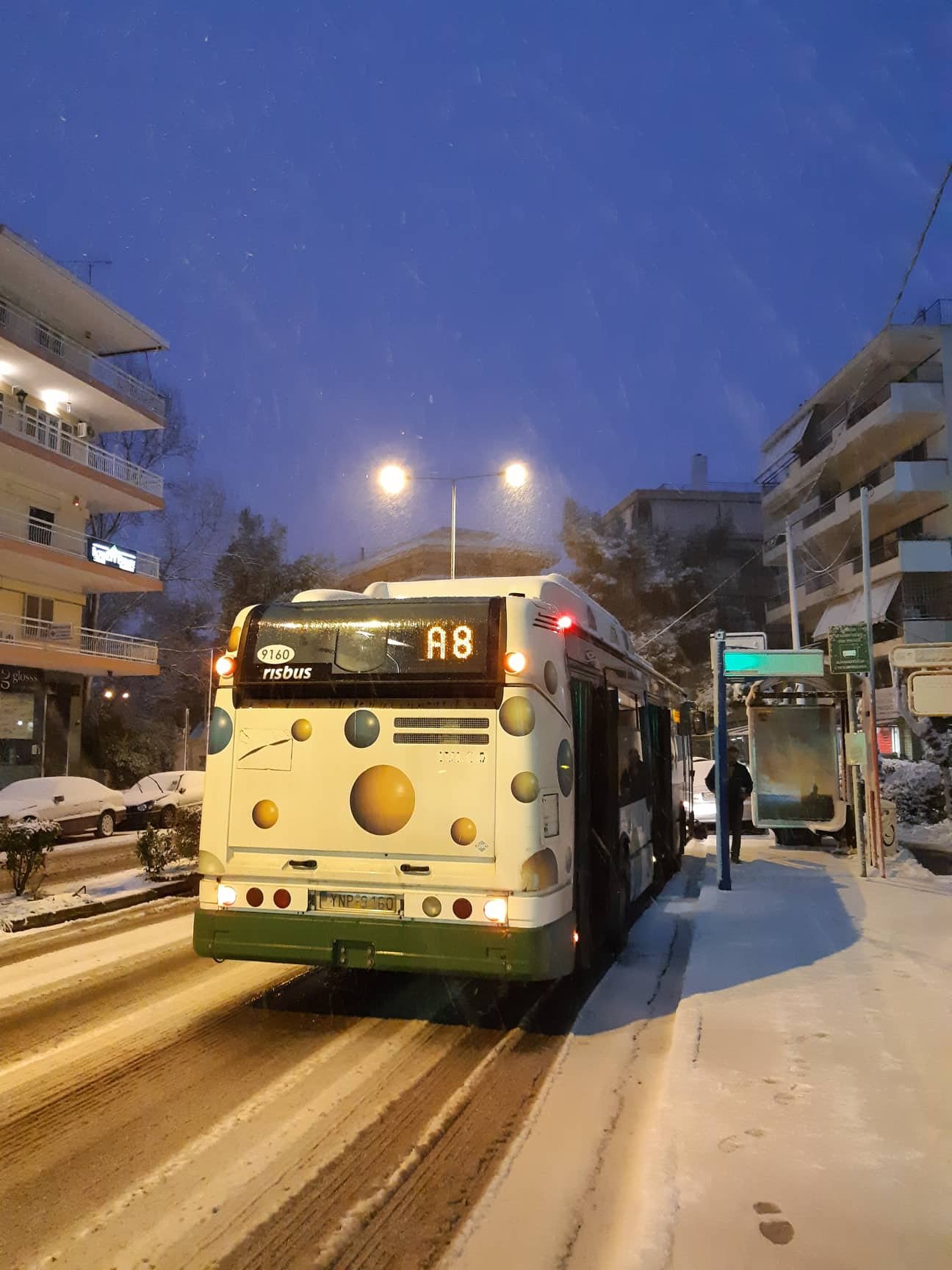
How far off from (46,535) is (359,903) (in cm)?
2906

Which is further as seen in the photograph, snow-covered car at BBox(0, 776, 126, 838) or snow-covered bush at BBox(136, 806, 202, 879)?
snow-covered car at BBox(0, 776, 126, 838)

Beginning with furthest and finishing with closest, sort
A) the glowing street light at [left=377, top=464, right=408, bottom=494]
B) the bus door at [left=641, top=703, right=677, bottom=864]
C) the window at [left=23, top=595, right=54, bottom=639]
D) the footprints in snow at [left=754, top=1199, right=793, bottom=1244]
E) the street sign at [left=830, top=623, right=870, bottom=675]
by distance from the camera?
the window at [left=23, top=595, right=54, bottom=639], the glowing street light at [left=377, top=464, right=408, bottom=494], the street sign at [left=830, top=623, right=870, bottom=675], the bus door at [left=641, top=703, right=677, bottom=864], the footprints in snow at [left=754, top=1199, right=793, bottom=1244]

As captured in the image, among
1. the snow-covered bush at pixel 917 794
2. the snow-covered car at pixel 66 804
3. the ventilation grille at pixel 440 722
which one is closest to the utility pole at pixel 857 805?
the ventilation grille at pixel 440 722

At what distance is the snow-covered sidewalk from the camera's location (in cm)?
346

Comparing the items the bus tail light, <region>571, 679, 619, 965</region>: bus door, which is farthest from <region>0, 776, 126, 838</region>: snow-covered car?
the bus tail light

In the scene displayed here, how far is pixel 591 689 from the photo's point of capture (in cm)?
755

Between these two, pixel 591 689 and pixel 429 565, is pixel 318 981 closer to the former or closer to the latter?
pixel 591 689

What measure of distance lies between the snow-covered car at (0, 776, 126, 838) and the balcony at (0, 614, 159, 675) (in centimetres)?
788

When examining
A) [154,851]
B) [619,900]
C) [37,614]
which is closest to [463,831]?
[619,900]

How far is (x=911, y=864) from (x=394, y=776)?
35.4 feet

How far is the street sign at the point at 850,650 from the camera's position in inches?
510

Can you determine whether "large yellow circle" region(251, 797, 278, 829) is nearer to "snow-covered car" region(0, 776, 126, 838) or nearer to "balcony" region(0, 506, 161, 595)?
"snow-covered car" region(0, 776, 126, 838)

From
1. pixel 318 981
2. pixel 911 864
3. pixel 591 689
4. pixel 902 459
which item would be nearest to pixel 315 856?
pixel 318 981

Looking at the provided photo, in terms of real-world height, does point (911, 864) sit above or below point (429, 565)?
below
